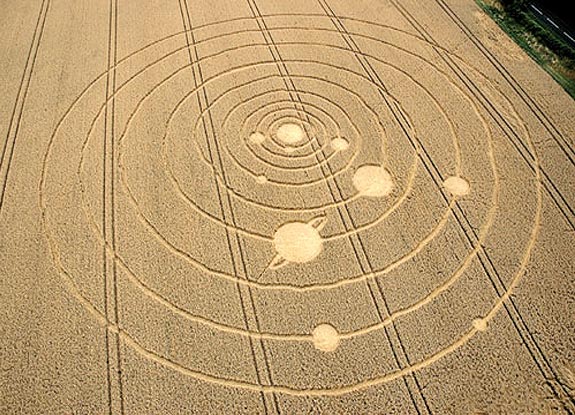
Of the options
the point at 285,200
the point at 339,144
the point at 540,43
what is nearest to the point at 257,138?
the point at 339,144

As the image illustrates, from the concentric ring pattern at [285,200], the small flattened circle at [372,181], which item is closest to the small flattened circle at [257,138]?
the concentric ring pattern at [285,200]

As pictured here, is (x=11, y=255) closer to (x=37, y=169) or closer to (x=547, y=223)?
(x=37, y=169)

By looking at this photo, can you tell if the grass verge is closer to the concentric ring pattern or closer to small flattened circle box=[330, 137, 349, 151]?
the concentric ring pattern

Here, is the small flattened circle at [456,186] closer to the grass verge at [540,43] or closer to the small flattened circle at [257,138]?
the small flattened circle at [257,138]

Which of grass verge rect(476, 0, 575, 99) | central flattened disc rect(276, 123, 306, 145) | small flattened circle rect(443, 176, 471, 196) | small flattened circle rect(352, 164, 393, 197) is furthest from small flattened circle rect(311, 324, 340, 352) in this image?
grass verge rect(476, 0, 575, 99)

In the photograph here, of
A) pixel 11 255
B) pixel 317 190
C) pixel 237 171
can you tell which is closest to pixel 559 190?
pixel 317 190
